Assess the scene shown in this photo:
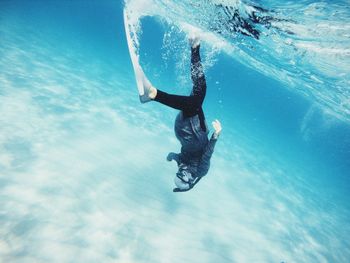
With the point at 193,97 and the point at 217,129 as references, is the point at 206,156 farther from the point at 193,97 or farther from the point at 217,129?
the point at 193,97

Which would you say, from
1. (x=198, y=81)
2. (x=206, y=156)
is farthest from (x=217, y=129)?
(x=198, y=81)

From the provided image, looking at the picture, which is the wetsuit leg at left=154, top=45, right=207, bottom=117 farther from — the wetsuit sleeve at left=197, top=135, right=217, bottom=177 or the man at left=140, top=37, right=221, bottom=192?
the wetsuit sleeve at left=197, top=135, right=217, bottom=177

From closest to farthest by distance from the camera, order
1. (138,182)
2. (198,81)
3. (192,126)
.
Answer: (198,81) < (192,126) < (138,182)

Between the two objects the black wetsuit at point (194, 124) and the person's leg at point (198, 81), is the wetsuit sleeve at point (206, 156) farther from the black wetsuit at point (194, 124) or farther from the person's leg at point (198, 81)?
the person's leg at point (198, 81)

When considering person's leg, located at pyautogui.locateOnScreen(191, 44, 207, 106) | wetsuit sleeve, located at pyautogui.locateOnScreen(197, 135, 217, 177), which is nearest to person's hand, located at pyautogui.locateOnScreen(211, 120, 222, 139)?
wetsuit sleeve, located at pyautogui.locateOnScreen(197, 135, 217, 177)

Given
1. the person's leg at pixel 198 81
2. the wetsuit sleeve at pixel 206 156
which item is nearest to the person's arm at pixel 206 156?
the wetsuit sleeve at pixel 206 156

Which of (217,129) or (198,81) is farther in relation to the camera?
(217,129)

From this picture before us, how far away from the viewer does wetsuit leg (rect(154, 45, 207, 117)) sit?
168 inches

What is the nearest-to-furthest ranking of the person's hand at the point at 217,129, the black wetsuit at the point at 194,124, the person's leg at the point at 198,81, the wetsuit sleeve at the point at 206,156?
the black wetsuit at the point at 194,124, the person's leg at the point at 198,81, the wetsuit sleeve at the point at 206,156, the person's hand at the point at 217,129

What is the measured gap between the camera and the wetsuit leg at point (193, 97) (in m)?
4.26

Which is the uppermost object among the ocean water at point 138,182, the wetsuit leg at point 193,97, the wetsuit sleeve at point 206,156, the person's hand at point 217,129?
the wetsuit leg at point 193,97

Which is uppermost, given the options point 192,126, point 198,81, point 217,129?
point 198,81

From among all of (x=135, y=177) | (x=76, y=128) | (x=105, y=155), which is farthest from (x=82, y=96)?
(x=135, y=177)

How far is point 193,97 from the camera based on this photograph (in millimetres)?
4734
